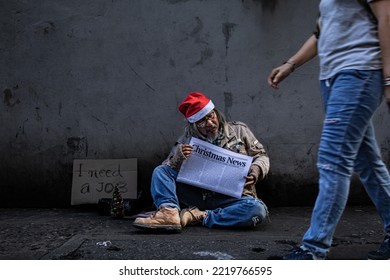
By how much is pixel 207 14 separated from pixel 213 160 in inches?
56.1

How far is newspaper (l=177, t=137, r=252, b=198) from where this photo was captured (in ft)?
11.8

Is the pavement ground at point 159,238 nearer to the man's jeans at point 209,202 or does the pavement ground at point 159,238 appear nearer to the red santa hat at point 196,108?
the man's jeans at point 209,202

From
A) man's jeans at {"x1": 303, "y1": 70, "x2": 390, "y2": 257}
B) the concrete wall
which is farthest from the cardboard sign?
man's jeans at {"x1": 303, "y1": 70, "x2": 390, "y2": 257}

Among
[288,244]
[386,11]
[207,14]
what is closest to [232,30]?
[207,14]

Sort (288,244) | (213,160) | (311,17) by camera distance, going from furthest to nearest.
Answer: (311,17)
(213,160)
(288,244)

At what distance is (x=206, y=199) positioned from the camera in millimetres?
3729

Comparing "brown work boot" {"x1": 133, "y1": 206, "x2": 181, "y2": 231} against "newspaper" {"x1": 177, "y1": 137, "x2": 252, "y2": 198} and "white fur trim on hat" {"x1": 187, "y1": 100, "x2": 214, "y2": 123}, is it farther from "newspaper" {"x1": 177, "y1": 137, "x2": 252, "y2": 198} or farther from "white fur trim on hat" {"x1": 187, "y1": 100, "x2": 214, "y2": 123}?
"white fur trim on hat" {"x1": 187, "y1": 100, "x2": 214, "y2": 123}

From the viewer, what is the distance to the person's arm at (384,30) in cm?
200

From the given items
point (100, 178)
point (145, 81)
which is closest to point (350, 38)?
point (145, 81)

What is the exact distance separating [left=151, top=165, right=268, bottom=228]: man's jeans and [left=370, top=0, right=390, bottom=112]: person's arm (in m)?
1.69

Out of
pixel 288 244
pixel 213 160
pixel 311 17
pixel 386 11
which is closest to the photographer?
pixel 386 11

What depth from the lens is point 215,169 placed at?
3633 mm

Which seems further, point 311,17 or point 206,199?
point 311,17

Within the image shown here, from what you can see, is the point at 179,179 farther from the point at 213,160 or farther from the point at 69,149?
the point at 69,149
